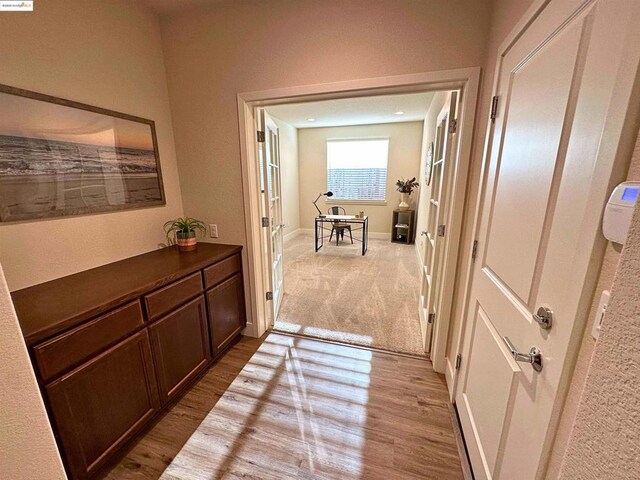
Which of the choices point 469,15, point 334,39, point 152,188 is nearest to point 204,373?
point 152,188

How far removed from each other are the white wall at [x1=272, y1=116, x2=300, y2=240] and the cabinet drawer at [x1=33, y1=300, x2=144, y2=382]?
4.26 m

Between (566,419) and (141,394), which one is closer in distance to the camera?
(566,419)

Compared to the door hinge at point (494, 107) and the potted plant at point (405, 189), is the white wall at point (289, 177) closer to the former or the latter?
the potted plant at point (405, 189)

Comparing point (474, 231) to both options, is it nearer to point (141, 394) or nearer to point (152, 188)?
point (141, 394)

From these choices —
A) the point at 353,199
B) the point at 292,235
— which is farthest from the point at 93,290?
the point at 353,199

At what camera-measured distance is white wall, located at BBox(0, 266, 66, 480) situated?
538 millimetres

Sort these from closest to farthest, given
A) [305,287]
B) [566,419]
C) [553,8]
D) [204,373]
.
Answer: [566,419]
[553,8]
[204,373]
[305,287]

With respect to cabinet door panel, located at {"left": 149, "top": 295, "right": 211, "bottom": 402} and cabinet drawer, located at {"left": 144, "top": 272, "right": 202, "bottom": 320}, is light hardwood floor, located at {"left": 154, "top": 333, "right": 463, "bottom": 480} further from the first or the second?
cabinet drawer, located at {"left": 144, "top": 272, "right": 202, "bottom": 320}

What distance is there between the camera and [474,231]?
1403 millimetres

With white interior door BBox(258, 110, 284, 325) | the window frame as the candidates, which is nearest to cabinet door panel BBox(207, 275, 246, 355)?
white interior door BBox(258, 110, 284, 325)

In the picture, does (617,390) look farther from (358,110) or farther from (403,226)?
(403,226)

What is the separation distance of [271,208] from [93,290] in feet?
4.82

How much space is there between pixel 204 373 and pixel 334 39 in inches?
99.1

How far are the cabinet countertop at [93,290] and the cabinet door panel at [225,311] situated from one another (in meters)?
0.27
